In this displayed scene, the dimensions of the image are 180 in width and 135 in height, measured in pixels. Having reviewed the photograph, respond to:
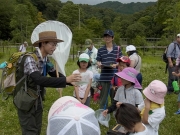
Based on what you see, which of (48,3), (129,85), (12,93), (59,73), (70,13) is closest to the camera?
(12,93)

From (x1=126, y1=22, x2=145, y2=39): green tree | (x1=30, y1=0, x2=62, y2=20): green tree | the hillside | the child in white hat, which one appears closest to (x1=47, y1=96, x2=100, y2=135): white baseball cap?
the child in white hat

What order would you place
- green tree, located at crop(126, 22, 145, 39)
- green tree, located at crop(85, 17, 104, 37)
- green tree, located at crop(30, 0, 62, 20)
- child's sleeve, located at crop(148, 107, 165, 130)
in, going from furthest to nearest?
green tree, located at crop(30, 0, 62, 20)
green tree, located at crop(85, 17, 104, 37)
green tree, located at crop(126, 22, 145, 39)
child's sleeve, located at crop(148, 107, 165, 130)

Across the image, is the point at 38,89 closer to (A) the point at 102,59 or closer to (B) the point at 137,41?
(A) the point at 102,59

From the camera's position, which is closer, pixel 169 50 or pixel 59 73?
pixel 59 73

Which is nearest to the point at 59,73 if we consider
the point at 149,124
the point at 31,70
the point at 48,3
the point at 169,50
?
the point at 31,70

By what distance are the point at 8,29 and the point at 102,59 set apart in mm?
50944

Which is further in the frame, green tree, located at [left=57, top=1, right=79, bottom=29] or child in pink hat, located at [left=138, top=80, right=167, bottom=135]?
green tree, located at [left=57, top=1, right=79, bottom=29]

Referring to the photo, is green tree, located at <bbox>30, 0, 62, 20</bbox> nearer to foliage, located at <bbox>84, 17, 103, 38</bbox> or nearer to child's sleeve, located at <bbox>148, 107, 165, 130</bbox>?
foliage, located at <bbox>84, 17, 103, 38</bbox>

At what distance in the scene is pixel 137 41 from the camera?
26.5m

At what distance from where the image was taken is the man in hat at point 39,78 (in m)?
2.60

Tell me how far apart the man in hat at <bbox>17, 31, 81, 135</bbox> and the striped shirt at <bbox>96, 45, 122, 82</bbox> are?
197 cm

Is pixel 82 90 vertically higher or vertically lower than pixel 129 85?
lower

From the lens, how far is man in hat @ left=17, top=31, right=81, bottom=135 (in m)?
Answer: 2.60

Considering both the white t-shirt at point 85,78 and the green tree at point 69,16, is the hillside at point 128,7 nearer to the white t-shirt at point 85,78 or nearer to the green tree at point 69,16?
the green tree at point 69,16
